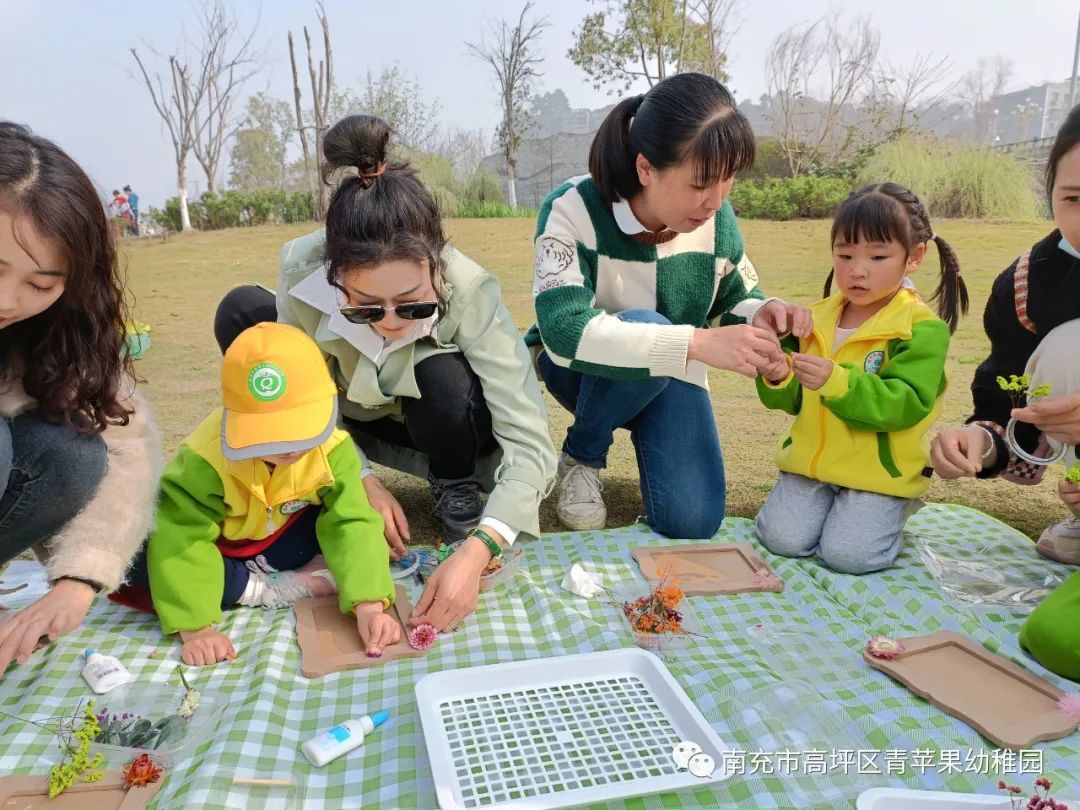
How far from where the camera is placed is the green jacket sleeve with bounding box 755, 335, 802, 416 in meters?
2.15

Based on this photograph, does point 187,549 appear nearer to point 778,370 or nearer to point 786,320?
point 778,370

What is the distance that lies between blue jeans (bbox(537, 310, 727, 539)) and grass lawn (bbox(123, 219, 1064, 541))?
0.28m

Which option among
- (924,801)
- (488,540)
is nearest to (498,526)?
(488,540)

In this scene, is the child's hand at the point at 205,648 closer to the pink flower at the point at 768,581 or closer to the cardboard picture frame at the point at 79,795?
the cardboard picture frame at the point at 79,795

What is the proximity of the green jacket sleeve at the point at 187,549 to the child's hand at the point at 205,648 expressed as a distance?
0.08 feet

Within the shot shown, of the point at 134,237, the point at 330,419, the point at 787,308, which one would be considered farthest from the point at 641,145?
the point at 134,237

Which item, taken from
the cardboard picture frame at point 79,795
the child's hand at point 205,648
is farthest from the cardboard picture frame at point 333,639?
the cardboard picture frame at point 79,795

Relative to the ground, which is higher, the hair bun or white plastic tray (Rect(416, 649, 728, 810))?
the hair bun

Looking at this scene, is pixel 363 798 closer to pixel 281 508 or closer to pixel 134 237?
pixel 281 508

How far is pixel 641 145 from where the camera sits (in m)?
1.99

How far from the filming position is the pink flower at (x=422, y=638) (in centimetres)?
164

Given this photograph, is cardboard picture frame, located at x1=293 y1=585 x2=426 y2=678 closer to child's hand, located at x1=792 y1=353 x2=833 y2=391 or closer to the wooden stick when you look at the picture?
the wooden stick

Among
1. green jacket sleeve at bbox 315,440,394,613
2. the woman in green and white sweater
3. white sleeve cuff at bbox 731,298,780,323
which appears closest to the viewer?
green jacket sleeve at bbox 315,440,394,613

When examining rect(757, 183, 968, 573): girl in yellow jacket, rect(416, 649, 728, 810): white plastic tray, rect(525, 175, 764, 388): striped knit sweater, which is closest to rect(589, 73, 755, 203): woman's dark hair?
rect(525, 175, 764, 388): striped knit sweater
